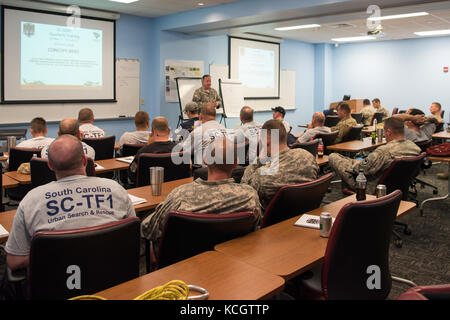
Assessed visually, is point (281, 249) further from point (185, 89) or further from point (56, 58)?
point (185, 89)

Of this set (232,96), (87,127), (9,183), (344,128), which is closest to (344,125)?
(344,128)

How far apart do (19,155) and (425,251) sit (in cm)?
405

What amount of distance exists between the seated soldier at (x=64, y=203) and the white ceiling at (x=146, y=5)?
594 cm

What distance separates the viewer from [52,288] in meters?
1.73

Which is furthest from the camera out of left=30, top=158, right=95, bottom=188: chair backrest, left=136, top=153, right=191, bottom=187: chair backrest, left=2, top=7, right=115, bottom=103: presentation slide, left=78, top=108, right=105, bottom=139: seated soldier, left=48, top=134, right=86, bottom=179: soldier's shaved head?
left=2, top=7, right=115, bottom=103: presentation slide

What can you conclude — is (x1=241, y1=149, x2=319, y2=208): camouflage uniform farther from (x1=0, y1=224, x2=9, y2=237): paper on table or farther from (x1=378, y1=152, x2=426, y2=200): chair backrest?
(x1=0, y1=224, x2=9, y2=237): paper on table

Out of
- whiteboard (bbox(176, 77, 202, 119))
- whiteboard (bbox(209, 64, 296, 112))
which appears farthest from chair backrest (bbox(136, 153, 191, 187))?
whiteboard (bbox(209, 64, 296, 112))

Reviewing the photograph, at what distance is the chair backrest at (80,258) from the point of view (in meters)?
1.65

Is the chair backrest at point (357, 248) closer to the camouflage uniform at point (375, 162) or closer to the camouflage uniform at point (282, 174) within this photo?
the camouflage uniform at point (282, 174)

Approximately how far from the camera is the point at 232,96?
33.2 ft

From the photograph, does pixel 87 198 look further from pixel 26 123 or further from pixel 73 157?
pixel 26 123

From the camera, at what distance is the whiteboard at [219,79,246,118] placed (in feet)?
32.3

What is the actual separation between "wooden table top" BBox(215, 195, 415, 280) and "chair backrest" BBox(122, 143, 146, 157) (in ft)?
9.20

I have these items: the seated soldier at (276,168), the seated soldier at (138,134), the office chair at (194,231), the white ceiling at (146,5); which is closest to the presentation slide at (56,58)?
the white ceiling at (146,5)
